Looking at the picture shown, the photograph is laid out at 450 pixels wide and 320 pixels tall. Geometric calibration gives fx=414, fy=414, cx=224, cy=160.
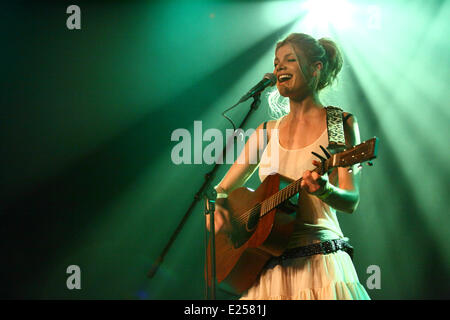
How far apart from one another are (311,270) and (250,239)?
1.16 ft

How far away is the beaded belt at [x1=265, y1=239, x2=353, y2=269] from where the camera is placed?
1.91 m

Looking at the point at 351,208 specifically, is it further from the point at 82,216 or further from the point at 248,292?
the point at 82,216

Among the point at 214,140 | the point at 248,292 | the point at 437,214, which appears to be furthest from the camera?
the point at 214,140

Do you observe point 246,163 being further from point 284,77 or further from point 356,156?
point 356,156

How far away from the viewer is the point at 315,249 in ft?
6.27

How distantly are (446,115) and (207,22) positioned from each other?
2.27 m

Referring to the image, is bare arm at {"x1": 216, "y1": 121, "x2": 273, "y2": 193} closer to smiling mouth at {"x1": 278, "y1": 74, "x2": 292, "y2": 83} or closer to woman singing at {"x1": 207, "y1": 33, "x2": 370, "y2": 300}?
woman singing at {"x1": 207, "y1": 33, "x2": 370, "y2": 300}

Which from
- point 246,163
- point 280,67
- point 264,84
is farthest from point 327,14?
point 246,163

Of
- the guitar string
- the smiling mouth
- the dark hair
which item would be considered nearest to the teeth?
the smiling mouth

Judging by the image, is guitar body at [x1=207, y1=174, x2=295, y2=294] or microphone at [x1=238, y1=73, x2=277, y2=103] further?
microphone at [x1=238, y1=73, x2=277, y2=103]

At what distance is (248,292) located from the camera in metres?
2.07
